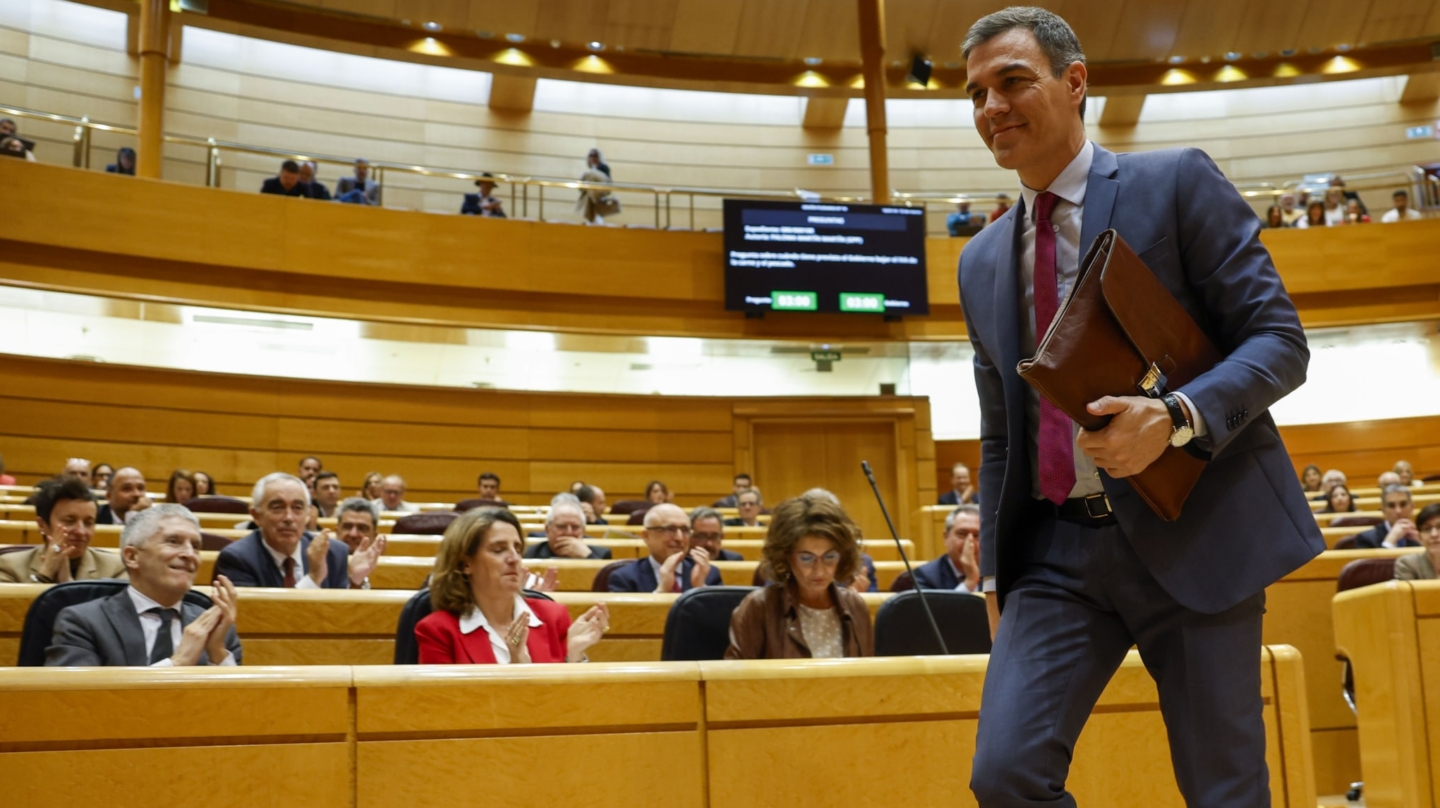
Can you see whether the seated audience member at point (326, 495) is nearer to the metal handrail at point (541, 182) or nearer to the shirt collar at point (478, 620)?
the metal handrail at point (541, 182)

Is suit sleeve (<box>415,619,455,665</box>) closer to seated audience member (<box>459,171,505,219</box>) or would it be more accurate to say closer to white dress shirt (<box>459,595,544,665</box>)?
white dress shirt (<box>459,595,544,665</box>)

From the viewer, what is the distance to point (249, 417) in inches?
412

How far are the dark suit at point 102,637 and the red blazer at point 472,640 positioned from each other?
0.47 metres

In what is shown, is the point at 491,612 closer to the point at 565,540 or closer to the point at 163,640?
the point at 163,640

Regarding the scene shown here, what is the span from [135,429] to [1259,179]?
12.3 m

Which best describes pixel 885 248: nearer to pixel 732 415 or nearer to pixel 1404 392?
pixel 732 415

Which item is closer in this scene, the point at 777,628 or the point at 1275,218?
the point at 777,628

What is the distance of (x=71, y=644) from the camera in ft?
8.96

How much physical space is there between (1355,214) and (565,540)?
32.4 feet

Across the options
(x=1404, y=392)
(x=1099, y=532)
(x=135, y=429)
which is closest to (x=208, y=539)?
(x=1099, y=532)

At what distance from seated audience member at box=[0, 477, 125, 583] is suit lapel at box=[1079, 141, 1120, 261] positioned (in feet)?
11.9

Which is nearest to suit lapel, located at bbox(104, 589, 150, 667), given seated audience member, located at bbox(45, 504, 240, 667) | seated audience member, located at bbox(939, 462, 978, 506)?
seated audience member, located at bbox(45, 504, 240, 667)

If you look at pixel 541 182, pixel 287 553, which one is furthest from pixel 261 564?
pixel 541 182

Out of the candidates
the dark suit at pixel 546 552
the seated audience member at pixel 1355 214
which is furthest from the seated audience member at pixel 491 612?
the seated audience member at pixel 1355 214
